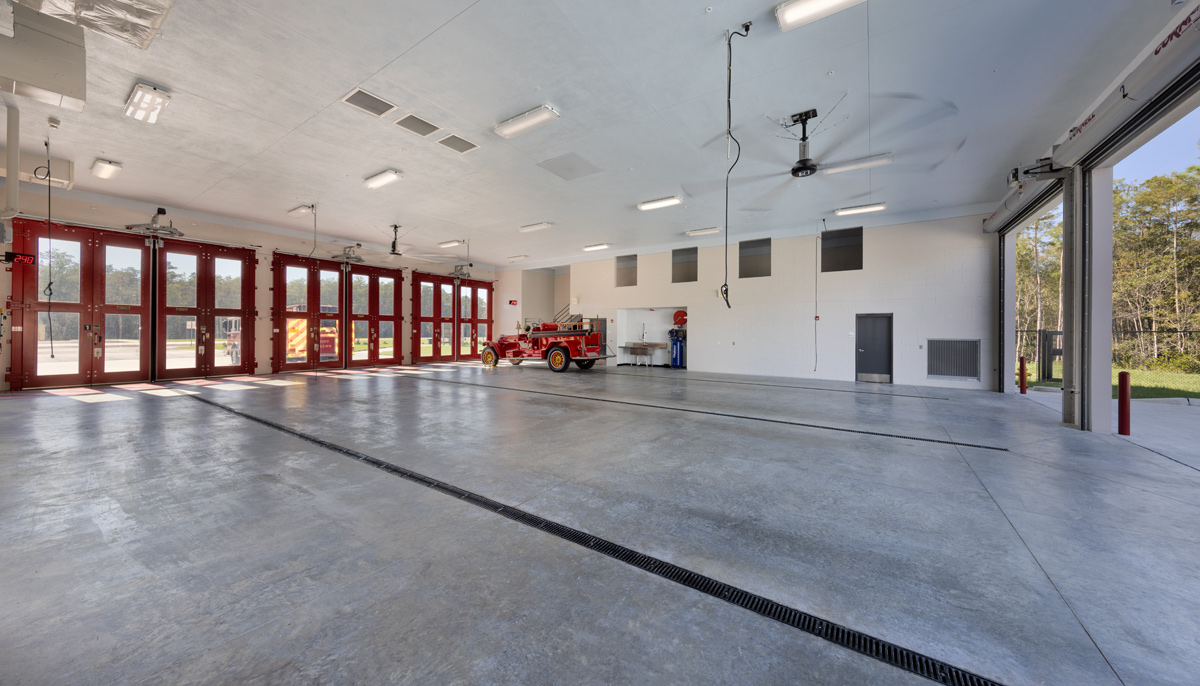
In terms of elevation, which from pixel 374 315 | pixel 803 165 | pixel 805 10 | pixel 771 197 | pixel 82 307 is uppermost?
pixel 771 197

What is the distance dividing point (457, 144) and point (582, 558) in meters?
6.23

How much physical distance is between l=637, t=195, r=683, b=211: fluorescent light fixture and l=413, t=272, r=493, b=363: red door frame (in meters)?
9.45

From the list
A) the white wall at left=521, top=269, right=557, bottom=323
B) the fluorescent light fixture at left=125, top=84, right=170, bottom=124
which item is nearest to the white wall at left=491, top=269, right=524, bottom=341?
the white wall at left=521, top=269, right=557, bottom=323

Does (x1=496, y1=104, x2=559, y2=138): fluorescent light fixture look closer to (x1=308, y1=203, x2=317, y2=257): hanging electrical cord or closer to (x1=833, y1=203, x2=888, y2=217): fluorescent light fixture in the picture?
(x1=308, y1=203, x2=317, y2=257): hanging electrical cord

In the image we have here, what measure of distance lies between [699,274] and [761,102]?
780 centimetres

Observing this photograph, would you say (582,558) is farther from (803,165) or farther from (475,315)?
(475,315)

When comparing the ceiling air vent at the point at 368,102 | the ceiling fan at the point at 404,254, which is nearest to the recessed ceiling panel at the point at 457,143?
the ceiling air vent at the point at 368,102

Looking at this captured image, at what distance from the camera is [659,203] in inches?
358

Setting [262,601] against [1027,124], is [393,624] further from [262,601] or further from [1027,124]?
[1027,124]

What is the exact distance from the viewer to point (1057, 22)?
373 cm

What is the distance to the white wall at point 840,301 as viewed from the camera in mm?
9188

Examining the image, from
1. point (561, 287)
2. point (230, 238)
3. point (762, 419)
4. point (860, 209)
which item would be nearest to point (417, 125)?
point (762, 419)

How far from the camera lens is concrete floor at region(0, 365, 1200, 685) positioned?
1.47 meters

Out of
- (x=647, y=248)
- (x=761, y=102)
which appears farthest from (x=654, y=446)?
(x=647, y=248)
